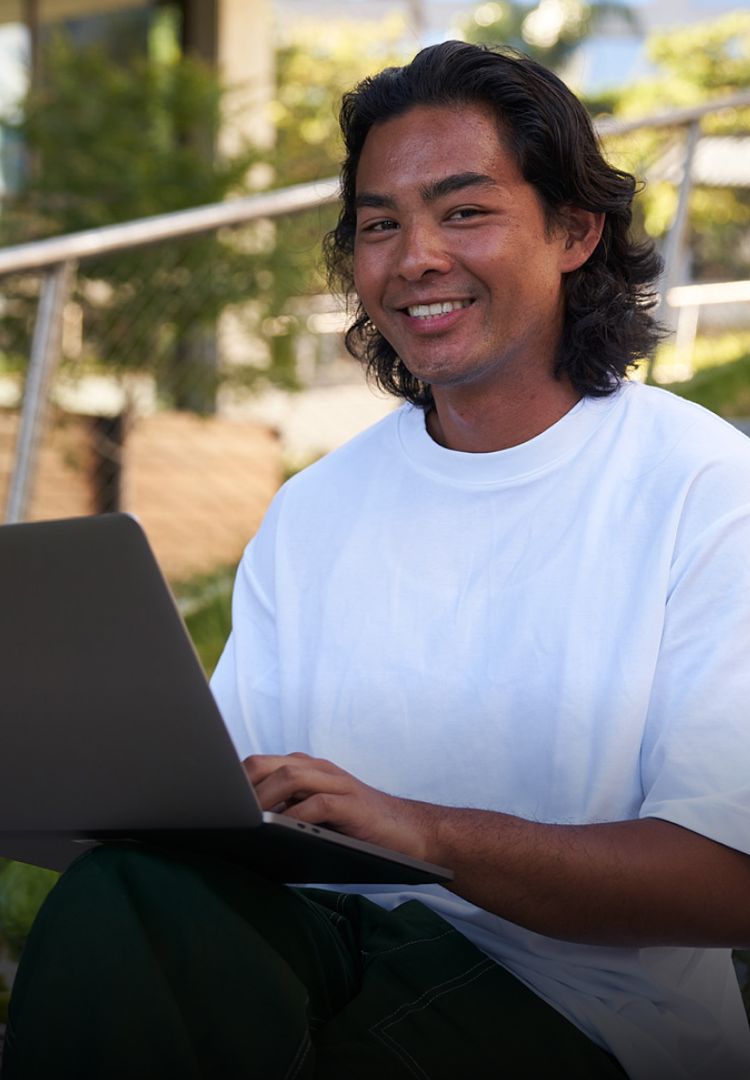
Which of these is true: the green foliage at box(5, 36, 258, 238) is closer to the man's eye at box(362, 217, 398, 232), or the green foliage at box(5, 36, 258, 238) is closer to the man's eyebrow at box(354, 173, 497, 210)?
the man's eye at box(362, 217, 398, 232)

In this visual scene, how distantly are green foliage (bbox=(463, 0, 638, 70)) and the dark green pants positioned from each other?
151 ft

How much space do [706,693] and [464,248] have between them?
0.81 metres

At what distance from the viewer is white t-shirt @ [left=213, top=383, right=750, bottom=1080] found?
1915mm

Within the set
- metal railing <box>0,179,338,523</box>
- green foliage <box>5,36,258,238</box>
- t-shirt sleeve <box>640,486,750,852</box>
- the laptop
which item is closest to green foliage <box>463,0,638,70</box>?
green foliage <box>5,36,258,238</box>

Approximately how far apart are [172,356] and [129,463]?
2.20 feet

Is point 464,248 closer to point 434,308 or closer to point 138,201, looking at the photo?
point 434,308

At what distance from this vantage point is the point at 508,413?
7.55ft

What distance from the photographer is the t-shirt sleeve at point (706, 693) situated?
1824 mm

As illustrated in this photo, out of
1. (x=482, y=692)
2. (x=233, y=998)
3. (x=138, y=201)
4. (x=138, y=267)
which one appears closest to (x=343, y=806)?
(x=233, y=998)

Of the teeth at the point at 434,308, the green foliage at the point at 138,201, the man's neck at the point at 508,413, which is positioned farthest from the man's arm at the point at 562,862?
the green foliage at the point at 138,201

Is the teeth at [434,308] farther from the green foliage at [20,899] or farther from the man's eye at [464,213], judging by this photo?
the green foliage at [20,899]

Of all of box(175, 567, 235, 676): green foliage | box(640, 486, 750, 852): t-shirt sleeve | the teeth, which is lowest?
box(175, 567, 235, 676): green foliage

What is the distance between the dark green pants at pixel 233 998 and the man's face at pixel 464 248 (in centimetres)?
88

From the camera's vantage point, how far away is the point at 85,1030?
1.67 meters
